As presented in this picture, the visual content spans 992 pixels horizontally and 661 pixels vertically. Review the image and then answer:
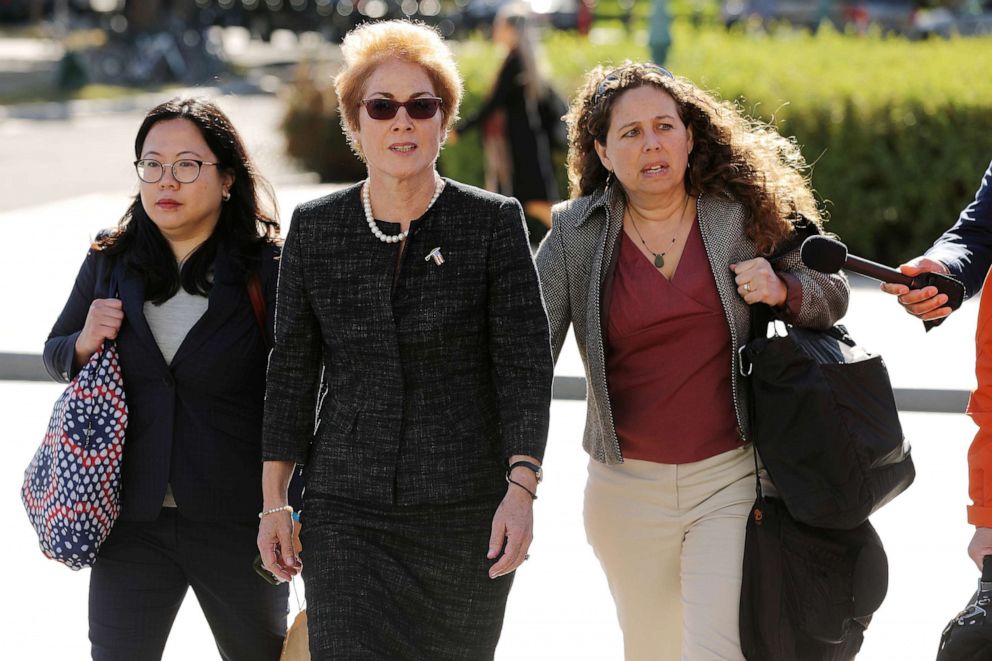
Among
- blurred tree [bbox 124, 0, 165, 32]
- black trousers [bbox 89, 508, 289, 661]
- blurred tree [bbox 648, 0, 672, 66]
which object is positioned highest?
black trousers [bbox 89, 508, 289, 661]

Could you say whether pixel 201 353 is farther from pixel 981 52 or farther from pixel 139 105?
pixel 139 105

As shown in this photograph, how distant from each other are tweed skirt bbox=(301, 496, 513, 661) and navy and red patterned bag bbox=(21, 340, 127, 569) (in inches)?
21.3

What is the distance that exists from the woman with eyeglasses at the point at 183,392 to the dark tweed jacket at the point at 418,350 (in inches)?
10.9

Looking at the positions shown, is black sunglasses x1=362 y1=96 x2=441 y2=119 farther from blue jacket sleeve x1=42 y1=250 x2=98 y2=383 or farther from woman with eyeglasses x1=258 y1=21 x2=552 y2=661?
blue jacket sleeve x1=42 y1=250 x2=98 y2=383

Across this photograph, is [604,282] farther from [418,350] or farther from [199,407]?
[199,407]

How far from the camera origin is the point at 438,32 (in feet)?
12.5

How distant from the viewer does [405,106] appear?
11.4ft

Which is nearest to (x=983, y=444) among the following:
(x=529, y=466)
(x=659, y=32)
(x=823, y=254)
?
(x=823, y=254)

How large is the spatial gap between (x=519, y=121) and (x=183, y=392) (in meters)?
7.28

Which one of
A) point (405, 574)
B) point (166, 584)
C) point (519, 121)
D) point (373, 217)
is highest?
point (373, 217)

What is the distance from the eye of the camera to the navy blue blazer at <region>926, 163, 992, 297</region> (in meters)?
3.70

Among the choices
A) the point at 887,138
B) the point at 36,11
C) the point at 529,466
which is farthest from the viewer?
the point at 36,11

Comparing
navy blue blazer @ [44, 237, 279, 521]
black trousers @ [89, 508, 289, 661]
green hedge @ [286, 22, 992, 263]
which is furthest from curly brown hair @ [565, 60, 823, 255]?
green hedge @ [286, 22, 992, 263]

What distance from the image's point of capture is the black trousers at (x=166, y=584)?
371 centimetres
